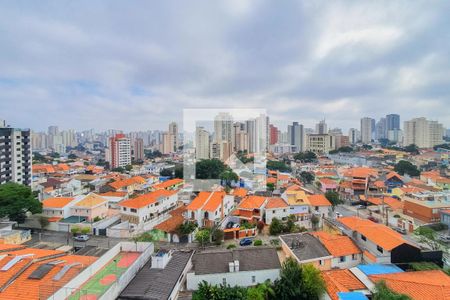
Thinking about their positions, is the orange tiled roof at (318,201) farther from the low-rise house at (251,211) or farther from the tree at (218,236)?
the tree at (218,236)

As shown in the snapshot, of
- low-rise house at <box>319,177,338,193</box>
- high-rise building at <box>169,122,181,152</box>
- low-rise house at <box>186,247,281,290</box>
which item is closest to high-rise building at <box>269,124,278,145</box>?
high-rise building at <box>169,122,181,152</box>

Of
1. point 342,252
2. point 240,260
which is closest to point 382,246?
point 342,252

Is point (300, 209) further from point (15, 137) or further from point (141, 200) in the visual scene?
point (15, 137)

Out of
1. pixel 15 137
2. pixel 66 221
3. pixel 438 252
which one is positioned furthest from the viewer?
pixel 15 137

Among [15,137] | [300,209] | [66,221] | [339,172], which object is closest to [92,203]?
[66,221]

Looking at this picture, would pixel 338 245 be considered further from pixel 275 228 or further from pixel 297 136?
pixel 297 136
